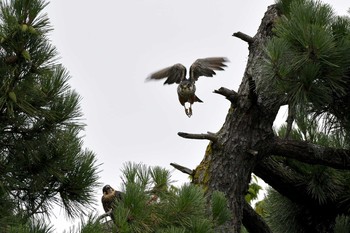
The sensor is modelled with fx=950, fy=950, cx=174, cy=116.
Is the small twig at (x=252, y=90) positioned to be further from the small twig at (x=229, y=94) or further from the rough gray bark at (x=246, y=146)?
the small twig at (x=229, y=94)

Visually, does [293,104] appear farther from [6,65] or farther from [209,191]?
[6,65]

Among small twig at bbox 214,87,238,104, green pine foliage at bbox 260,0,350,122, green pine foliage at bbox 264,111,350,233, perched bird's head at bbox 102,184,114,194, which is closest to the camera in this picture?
green pine foliage at bbox 260,0,350,122

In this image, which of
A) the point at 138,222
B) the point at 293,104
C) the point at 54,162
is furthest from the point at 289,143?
the point at 138,222

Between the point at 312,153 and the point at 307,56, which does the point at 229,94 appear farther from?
the point at 307,56

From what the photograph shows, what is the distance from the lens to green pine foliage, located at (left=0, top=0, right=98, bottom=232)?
510 centimetres

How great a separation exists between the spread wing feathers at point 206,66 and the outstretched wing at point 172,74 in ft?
0.32

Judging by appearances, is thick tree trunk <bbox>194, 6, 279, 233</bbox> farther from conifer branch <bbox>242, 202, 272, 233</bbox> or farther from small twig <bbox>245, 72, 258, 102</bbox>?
A: conifer branch <bbox>242, 202, 272, 233</bbox>

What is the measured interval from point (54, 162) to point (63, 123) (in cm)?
27

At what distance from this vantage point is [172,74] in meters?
8.02

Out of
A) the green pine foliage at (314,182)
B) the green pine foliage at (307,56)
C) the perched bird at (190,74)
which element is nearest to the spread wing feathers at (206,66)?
the perched bird at (190,74)

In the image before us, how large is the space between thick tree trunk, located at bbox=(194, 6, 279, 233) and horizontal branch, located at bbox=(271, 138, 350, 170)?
10cm

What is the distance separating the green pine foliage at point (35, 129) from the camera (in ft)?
16.7

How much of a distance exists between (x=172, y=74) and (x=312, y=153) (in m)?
1.86

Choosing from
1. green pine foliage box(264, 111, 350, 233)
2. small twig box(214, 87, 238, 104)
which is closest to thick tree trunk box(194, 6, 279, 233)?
small twig box(214, 87, 238, 104)
